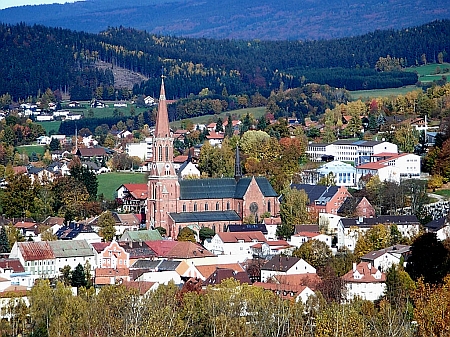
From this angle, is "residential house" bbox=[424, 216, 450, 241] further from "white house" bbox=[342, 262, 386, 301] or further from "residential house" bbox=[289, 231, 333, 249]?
"white house" bbox=[342, 262, 386, 301]

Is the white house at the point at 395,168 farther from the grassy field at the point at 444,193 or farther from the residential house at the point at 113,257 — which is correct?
the residential house at the point at 113,257

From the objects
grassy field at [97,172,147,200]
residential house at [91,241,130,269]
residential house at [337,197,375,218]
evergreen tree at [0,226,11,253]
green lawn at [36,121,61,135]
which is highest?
green lawn at [36,121,61,135]

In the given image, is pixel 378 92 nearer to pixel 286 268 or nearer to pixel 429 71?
pixel 429 71

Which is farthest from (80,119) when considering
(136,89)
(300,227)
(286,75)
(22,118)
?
(300,227)

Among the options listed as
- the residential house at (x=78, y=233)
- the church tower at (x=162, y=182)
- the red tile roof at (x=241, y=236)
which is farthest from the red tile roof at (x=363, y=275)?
the church tower at (x=162, y=182)

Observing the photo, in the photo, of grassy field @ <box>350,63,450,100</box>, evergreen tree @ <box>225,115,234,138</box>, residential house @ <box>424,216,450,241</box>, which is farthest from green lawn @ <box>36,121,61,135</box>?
residential house @ <box>424,216,450,241</box>

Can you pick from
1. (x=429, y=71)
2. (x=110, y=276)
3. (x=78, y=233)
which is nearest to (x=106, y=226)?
(x=78, y=233)

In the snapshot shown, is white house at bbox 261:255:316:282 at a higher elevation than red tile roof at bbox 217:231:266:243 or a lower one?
lower

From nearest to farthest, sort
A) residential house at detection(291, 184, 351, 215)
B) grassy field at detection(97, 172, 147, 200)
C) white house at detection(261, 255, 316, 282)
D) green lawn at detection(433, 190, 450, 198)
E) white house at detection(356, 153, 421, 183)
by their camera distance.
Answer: white house at detection(261, 255, 316, 282) < residential house at detection(291, 184, 351, 215) < green lawn at detection(433, 190, 450, 198) < white house at detection(356, 153, 421, 183) < grassy field at detection(97, 172, 147, 200)
